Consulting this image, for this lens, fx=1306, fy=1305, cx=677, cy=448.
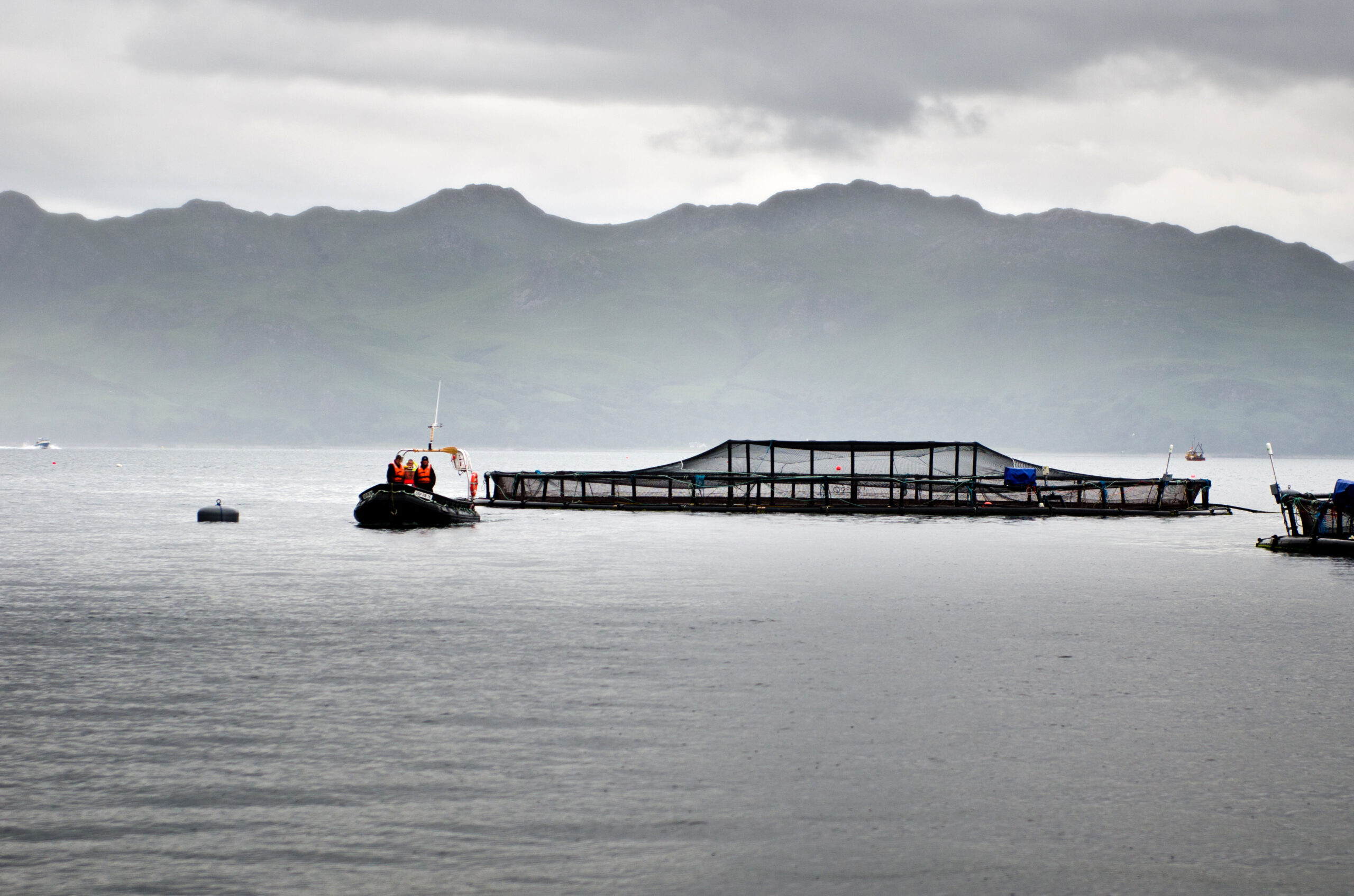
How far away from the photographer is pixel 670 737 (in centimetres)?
1808

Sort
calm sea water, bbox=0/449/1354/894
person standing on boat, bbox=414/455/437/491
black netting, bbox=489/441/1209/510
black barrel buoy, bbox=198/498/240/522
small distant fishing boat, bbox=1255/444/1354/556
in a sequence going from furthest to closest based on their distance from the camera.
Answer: black netting, bbox=489/441/1209/510, black barrel buoy, bbox=198/498/240/522, person standing on boat, bbox=414/455/437/491, small distant fishing boat, bbox=1255/444/1354/556, calm sea water, bbox=0/449/1354/894

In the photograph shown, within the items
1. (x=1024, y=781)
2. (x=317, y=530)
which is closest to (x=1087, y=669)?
(x=1024, y=781)

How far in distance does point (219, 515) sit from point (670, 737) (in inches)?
2537

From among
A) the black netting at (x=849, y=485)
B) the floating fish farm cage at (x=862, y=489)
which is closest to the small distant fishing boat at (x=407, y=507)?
the floating fish farm cage at (x=862, y=489)

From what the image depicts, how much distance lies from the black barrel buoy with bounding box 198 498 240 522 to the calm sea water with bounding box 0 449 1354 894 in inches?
1372

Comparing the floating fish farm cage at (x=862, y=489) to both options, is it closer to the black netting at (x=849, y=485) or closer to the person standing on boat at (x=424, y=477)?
the black netting at (x=849, y=485)

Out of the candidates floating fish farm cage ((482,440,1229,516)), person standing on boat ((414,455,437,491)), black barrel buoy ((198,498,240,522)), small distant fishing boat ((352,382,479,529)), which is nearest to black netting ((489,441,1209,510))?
floating fish farm cage ((482,440,1229,516))

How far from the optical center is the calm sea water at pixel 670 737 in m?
12.6

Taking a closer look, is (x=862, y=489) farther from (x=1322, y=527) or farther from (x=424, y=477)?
(x=1322, y=527)

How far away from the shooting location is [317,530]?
70.0 meters

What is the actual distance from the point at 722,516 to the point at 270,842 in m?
72.5

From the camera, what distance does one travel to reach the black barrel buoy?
7675 centimetres

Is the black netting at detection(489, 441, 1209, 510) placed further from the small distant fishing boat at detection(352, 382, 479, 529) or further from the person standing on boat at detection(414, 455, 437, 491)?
the person standing on boat at detection(414, 455, 437, 491)

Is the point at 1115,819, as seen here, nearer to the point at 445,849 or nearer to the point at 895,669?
the point at 445,849
